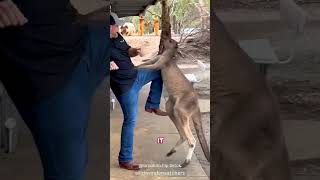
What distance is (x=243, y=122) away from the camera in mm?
2438

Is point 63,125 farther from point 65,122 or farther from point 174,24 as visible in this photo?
point 174,24

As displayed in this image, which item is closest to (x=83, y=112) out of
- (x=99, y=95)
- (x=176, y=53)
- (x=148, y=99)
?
(x=99, y=95)

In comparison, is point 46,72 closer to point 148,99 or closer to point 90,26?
point 90,26

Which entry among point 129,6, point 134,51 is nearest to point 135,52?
point 134,51

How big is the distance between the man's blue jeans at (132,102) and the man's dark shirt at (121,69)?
0.02 metres

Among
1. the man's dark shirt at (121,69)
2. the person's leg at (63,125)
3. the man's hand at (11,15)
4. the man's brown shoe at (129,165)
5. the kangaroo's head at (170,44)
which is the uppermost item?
the man's hand at (11,15)

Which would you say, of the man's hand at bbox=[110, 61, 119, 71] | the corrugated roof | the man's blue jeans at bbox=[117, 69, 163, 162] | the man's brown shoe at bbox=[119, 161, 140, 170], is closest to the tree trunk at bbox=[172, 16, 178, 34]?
the corrugated roof

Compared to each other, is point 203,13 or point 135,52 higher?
point 203,13

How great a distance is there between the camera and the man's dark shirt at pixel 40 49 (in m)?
2.29

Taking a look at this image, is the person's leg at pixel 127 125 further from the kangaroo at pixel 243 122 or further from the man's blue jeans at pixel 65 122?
the kangaroo at pixel 243 122

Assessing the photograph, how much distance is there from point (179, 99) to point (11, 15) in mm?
878

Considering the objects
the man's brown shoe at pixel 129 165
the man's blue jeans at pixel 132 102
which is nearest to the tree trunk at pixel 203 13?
the man's blue jeans at pixel 132 102

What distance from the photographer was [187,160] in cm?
236

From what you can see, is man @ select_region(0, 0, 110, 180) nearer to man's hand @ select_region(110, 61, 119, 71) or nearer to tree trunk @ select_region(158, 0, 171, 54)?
man's hand @ select_region(110, 61, 119, 71)
